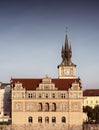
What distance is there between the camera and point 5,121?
68250mm

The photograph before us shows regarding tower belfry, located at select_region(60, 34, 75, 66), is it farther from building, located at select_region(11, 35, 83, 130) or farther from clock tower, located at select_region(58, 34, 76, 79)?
building, located at select_region(11, 35, 83, 130)

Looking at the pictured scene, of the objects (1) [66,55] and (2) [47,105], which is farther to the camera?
(1) [66,55]

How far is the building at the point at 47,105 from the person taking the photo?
6706 cm

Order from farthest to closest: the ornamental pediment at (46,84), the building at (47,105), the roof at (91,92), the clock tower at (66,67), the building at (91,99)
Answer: the roof at (91,92), the building at (91,99), the clock tower at (66,67), the ornamental pediment at (46,84), the building at (47,105)

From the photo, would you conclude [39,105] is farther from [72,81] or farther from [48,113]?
[72,81]

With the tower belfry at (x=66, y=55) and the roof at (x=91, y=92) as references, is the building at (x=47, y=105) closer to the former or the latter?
the tower belfry at (x=66, y=55)

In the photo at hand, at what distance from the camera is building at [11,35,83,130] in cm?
6706

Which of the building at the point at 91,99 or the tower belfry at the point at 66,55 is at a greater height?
the tower belfry at the point at 66,55

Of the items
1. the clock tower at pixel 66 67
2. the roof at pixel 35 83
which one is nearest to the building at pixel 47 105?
the roof at pixel 35 83

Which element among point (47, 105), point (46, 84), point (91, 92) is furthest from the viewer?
point (91, 92)

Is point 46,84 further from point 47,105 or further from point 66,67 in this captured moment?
point 66,67

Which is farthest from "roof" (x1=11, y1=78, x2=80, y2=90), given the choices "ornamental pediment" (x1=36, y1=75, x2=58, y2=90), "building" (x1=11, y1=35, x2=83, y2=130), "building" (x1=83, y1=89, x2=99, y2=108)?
"building" (x1=83, y1=89, x2=99, y2=108)

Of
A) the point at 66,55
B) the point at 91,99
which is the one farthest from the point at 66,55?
the point at 91,99

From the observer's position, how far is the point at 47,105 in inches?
2697
